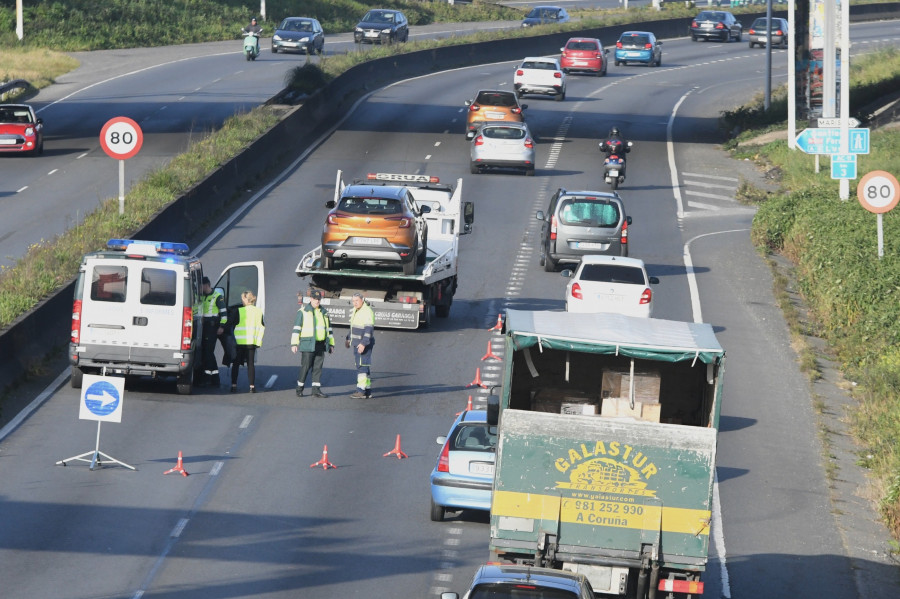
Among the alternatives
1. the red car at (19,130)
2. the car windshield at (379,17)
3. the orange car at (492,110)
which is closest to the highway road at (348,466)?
the red car at (19,130)

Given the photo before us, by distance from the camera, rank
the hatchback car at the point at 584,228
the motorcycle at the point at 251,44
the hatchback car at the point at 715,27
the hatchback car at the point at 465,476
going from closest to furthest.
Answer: the hatchback car at the point at 465,476 < the hatchback car at the point at 584,228 < the motorcycle at the point at 251,44 < the hatchback car at the point at 715,27

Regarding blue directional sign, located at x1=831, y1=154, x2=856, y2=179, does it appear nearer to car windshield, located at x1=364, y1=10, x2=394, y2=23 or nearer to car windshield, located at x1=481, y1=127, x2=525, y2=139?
car windshield, located at x1=481, y1=127, x2=525, y2=139

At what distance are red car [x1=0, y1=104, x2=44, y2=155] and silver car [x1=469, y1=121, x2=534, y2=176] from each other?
12742mm

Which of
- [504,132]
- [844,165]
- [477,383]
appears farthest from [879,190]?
[504,132]

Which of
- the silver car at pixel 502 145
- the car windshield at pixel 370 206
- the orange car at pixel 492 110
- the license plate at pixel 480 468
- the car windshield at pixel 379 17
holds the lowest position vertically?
the license plate at pixel 480 468

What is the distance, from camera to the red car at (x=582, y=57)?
233ft

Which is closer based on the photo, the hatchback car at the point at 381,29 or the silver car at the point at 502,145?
the silver car at the point at 502,145

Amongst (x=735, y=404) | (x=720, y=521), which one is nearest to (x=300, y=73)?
(x=735, y=404)

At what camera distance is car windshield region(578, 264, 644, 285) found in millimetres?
27641

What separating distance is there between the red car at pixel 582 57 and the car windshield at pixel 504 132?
87.8 feet

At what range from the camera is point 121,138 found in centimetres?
3142

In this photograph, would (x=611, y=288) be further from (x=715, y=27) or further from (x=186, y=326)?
(x=715, y=27)

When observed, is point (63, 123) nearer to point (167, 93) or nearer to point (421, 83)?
point (167, 93)

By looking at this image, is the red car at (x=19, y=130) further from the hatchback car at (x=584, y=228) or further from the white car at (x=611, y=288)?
the white car at (x=611, y=288)
